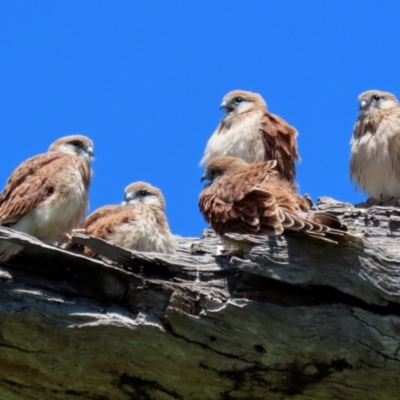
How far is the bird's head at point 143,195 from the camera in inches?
326

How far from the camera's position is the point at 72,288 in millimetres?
6273

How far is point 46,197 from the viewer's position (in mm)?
7320

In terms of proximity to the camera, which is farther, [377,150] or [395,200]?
[395,200]

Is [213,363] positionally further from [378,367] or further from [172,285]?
[378,367]

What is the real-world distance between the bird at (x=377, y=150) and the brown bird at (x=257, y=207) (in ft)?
7.10

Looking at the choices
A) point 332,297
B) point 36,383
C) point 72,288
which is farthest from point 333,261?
point 36,383

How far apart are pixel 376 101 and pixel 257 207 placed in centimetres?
383

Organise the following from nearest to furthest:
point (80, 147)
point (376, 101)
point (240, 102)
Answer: point (80, 147), point (376, 101), point (240, 102)

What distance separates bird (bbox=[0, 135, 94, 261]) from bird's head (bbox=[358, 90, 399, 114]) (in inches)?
133

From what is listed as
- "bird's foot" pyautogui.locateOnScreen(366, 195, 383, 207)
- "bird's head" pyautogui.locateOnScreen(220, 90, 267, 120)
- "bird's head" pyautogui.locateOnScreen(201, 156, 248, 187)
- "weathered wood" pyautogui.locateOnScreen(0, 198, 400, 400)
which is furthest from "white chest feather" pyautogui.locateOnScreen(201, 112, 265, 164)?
"weathered wood" pyautogui.locateOnScreen(0, 198, 400, 400)

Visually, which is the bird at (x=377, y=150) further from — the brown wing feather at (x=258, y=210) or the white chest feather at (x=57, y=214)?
the white chest feather at (x=57, y=214)

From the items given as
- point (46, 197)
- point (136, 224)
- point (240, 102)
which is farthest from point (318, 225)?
point (240, 102)

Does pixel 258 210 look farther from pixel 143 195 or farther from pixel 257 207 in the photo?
A: pixel 143 195

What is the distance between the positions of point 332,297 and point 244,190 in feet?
3.13
